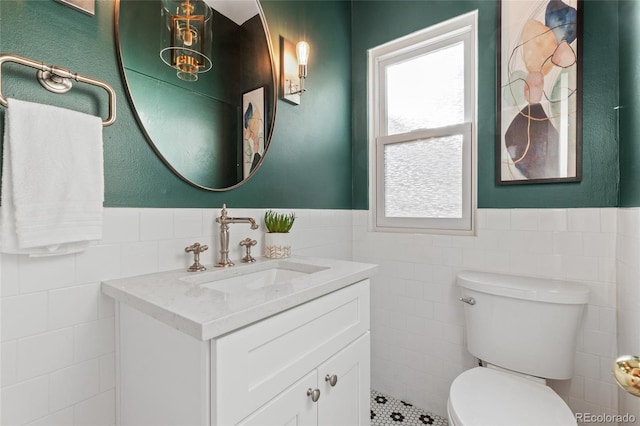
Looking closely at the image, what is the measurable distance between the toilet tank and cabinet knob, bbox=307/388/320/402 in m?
0.89

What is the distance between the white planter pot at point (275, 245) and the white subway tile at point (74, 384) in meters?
0.67

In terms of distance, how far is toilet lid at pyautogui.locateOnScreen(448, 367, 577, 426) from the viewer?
1.00 m

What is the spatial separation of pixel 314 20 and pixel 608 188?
167 centimetres

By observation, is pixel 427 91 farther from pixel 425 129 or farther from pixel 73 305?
pixel 73 305

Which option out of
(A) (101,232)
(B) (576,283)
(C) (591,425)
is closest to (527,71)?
(B) (576,283)

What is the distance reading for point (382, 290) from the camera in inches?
74.0

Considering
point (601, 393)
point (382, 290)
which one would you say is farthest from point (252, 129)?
point (601, 393)

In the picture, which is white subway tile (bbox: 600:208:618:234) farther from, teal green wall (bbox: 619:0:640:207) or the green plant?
the green plant

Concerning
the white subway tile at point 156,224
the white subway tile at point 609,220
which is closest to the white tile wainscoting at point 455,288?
the white subway tile at point 609,220

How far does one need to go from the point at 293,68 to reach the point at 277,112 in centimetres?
28

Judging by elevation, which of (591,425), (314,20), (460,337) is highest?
(314,20)

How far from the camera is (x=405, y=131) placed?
184 centimetres

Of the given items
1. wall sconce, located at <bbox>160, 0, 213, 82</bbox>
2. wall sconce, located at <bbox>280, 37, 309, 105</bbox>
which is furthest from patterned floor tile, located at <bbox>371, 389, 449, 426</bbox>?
wall sconce, located at <bbox>160, 0, 213, 82</bbox>

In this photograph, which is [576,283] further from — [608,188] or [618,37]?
[618,37]
